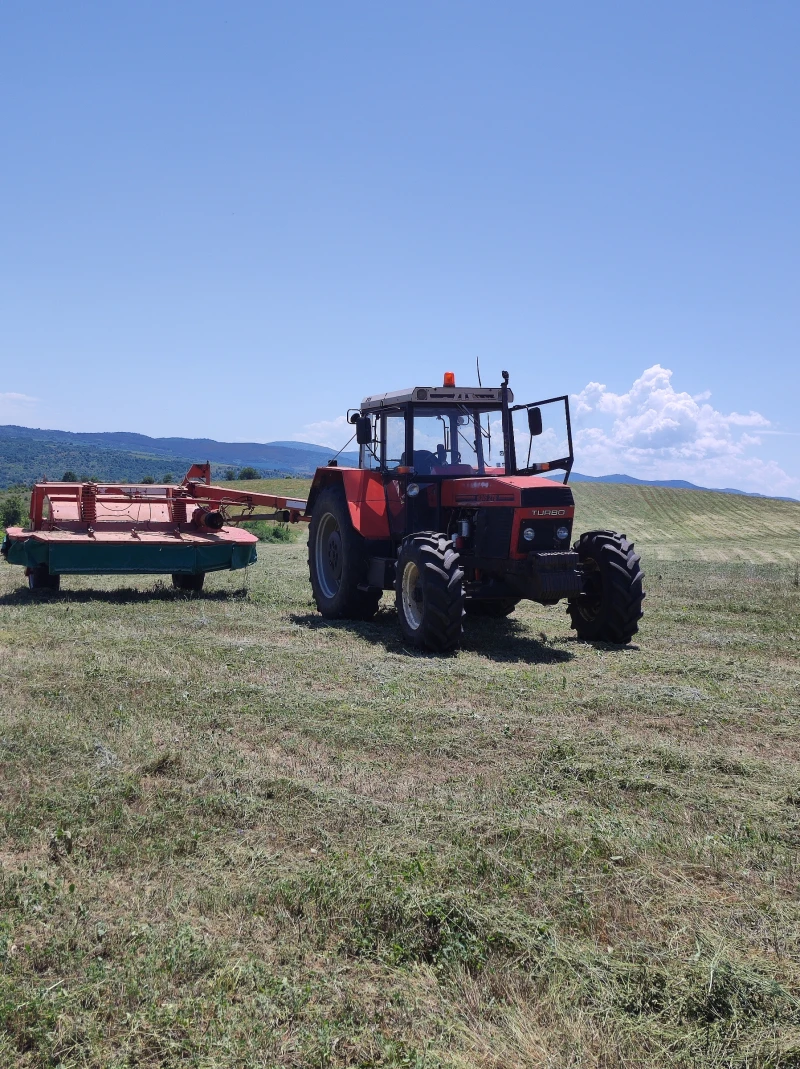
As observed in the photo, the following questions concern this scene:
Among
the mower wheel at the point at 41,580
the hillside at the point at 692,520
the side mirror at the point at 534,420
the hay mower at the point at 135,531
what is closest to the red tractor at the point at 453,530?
the side mirror at the point at 534,420

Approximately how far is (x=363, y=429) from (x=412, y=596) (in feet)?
6.88

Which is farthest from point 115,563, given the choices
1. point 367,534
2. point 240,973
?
point 240,973

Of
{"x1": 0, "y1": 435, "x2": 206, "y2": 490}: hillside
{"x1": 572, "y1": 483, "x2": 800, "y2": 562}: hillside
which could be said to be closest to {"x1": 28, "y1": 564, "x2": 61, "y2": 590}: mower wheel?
{"x1": 572, "y1": 483, "x2": 800, "y2": 562}: hillside

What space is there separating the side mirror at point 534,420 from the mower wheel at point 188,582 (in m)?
5.57

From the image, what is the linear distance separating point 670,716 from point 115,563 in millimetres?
7558

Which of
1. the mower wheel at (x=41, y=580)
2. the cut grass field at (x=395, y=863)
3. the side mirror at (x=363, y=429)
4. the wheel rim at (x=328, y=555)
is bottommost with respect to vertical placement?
the cut grass field at (x=395, y=863)

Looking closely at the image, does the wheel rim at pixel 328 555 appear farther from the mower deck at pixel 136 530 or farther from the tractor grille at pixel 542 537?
the tractor grille at pixel 542 537

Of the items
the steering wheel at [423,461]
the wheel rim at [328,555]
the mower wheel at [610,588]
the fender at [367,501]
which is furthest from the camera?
the wheel rim at [328,555]

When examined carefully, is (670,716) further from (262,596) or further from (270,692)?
(262,596)

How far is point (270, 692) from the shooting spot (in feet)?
22.3

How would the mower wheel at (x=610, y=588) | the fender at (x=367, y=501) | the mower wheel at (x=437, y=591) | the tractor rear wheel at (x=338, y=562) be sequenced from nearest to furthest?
the mower wheel at (x=437, y=591) < the mower wheel at (x=610, y=588) < the fender at (x=367, y=501) < the tractor rear wheel at (x=338, y=562)

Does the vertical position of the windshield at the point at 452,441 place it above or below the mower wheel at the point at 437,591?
above

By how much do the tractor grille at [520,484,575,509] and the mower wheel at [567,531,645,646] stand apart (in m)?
0.41

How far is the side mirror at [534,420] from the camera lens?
30.6 feet
